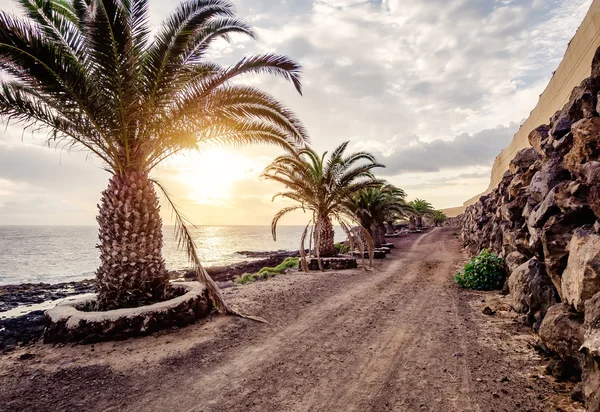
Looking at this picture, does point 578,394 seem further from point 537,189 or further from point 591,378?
point 537,189

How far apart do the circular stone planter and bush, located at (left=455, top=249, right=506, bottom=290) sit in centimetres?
718

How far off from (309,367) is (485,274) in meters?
6.36

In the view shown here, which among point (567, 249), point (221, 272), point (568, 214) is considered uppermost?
point (568, 214)

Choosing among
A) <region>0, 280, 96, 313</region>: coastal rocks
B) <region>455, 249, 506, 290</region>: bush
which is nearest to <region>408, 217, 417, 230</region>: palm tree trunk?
<region>455, 249, 506, 290</region>: bush

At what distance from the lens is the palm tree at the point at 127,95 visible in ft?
17.9

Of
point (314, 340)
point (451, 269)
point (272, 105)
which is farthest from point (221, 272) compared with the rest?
point (314, 340)

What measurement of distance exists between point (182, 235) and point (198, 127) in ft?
8.34

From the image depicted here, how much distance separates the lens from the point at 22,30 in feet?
16.5

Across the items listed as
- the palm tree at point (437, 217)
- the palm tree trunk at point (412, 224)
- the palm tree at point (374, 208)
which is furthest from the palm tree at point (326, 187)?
the palm tree at point (437, 217)

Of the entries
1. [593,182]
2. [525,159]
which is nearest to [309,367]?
[593,182]

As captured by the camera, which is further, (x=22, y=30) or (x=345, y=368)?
(x=22, y=30)

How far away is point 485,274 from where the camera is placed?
8188 millimetres

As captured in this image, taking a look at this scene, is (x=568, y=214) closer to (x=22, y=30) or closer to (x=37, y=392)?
(x=37, y=392)

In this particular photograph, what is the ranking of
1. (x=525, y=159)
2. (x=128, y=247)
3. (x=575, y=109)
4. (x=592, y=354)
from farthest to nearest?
(x=525, y=159) < (x=128, y=247) < (x=575, y=109) < (x=592, y=354)
